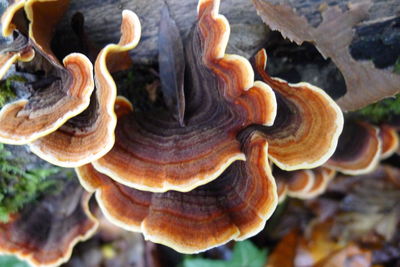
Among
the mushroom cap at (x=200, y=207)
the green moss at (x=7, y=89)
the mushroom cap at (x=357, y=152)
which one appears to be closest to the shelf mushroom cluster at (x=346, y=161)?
the mushroom cap at (x=357, y=152)

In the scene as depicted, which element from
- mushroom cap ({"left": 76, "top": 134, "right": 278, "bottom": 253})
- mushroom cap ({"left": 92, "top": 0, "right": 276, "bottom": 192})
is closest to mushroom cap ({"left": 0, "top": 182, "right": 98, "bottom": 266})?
mushroom cap ({"left": 76, "top": 134, "right": 278, "bottom": 253})

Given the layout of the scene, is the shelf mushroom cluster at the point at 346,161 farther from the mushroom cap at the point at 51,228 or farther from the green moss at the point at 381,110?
the mushroom cap at the point at 51,228

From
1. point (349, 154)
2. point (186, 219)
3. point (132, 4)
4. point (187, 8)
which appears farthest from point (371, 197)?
point (132, 4)

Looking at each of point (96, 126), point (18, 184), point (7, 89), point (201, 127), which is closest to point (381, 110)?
point (201, 127)

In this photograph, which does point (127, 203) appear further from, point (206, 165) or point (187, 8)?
point (187, 8)

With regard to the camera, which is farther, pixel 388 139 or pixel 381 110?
pixel 388 139

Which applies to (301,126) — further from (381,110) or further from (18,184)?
(18,184)
